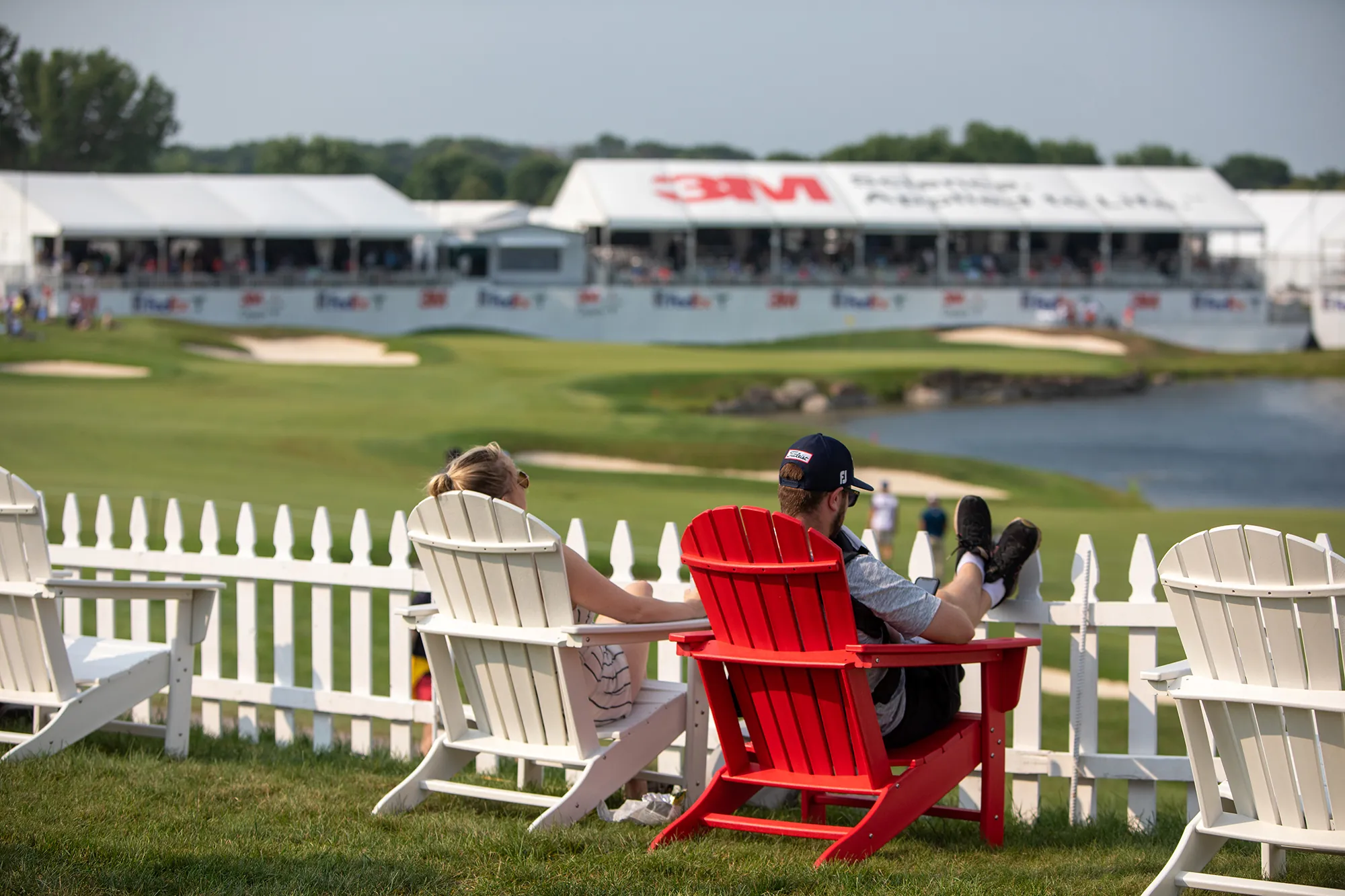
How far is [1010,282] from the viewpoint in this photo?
5341 cm

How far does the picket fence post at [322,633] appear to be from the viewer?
234 inches

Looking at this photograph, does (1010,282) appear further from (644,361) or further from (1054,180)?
(644,361)

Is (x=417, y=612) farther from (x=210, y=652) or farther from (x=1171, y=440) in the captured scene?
(x=1171, y=440)

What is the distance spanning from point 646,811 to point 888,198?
52.0m

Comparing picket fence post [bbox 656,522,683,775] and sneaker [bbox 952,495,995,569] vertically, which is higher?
sneaker [bbox 952,495,995,569]

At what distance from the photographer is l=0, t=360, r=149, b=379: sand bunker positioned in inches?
1222

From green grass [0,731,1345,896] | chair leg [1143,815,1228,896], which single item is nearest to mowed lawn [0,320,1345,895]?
green grass [0,731,1345,896]

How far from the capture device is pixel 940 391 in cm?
3859

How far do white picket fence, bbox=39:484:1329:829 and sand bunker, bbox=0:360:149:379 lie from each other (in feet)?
84.7

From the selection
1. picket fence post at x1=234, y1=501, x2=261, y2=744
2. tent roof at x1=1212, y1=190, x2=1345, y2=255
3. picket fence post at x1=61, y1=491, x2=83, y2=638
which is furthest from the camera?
tent roof at x1=1212, y1=190, x2=1345, y2=255

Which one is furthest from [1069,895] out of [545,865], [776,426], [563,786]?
[776,426]

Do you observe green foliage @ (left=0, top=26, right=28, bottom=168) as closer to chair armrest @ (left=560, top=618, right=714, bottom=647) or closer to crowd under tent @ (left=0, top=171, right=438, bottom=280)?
crowd under tent @ (left=0, top=171, right=438, bottom=280)

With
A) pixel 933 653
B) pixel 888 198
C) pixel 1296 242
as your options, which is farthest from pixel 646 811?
pixel 1296 242

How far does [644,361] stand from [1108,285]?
22257 mm
